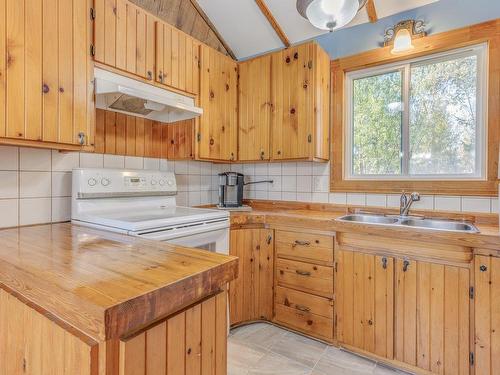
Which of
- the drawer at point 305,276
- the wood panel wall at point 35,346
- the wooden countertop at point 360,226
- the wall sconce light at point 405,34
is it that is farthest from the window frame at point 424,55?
the wood panel wall at point 35,346

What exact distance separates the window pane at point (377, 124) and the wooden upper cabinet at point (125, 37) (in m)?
1.72

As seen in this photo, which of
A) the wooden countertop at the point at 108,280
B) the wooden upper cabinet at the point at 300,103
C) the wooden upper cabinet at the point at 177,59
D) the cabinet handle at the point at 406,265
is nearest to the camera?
the wooden countertop at the point at 108,280

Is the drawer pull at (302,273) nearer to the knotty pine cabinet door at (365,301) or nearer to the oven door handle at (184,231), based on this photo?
the knotty pine cabinet door at (365,301)

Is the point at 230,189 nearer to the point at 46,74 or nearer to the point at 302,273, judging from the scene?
the point at 302,273

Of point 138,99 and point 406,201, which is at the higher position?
point 138,99

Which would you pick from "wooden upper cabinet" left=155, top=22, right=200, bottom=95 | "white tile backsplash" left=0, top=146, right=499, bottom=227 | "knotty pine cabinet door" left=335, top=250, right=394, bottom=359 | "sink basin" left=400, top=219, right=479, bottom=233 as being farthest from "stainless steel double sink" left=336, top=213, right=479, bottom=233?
"wooden upper cabinet" left=155, top=22, right=200, bottom=95

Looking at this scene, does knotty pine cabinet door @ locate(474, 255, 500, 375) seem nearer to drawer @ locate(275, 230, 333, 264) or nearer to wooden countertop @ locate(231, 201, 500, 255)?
wooden countertop @ locate(231, 201, 500, 255)

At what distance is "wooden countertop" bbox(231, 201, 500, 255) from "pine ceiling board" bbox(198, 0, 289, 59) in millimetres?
1583

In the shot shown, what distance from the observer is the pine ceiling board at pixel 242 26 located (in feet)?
8.41

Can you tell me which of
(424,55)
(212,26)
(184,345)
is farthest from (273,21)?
(184,345)

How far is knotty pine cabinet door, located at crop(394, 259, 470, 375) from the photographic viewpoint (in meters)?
1.58

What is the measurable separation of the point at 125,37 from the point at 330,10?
1.25 m

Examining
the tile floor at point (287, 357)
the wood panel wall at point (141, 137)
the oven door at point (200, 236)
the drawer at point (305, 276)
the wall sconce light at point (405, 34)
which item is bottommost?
the tile floor at point (287, 357)

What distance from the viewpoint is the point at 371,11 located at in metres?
2.23
